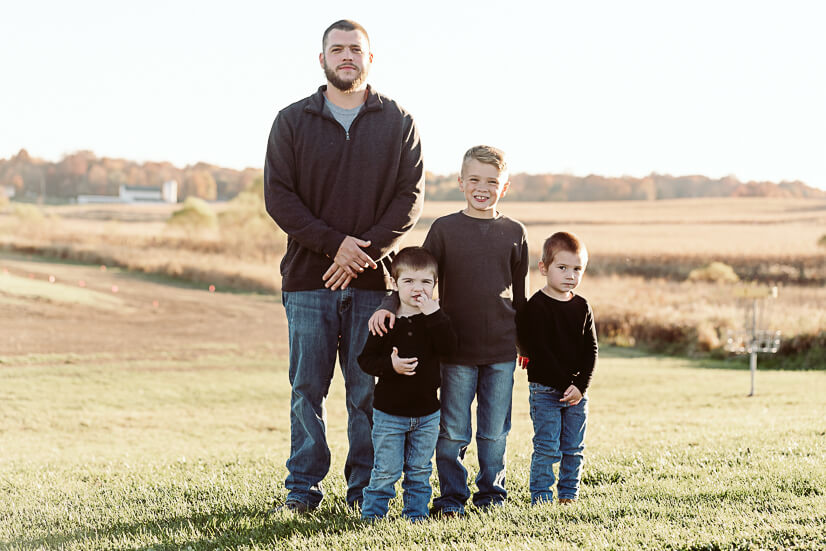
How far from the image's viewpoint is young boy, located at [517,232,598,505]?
436 cm

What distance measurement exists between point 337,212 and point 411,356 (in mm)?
913

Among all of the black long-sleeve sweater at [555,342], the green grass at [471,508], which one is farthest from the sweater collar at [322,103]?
the green grass at [471,508]

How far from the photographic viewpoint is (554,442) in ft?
14.6

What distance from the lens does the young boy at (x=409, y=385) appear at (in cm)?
404

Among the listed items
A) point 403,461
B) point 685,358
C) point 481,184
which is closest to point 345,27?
point 481,184

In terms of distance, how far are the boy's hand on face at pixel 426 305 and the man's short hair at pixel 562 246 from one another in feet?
2.44

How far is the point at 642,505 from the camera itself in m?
Result: 4.22

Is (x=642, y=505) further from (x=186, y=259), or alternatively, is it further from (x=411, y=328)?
(x=186, y=259)

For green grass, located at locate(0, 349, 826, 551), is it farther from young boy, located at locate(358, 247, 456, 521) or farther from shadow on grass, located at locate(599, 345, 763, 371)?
shadow on grass, located at locate(599, 345, 763, 371)

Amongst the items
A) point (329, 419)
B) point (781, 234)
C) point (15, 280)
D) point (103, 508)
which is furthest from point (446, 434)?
point (781, 234)

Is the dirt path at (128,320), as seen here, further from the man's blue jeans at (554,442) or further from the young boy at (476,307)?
the man's blue jeans at (554,442)

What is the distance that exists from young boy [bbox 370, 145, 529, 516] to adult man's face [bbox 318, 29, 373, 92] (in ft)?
2.40

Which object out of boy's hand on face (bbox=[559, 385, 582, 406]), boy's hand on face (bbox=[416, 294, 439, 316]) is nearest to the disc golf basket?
boy's hand on face (bbox=[559, 385, 582, 406])

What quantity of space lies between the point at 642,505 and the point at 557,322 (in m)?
1.05
